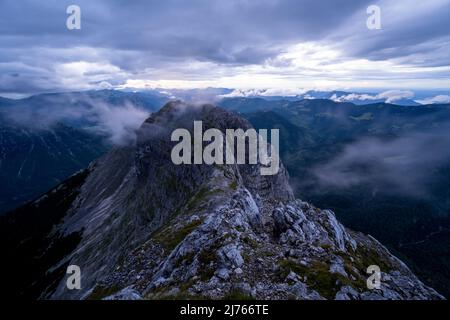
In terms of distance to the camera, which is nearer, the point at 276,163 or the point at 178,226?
the point at 178,226

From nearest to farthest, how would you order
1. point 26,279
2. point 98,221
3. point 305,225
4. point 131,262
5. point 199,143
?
point 131,262
point 305,225
point 199,143
point 98,221
point 26,279

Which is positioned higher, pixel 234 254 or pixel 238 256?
pixel 234 254

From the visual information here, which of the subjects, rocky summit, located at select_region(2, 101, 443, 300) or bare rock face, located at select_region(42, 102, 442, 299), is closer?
bare rock face, located at select_region(42, 102, 442, 299)

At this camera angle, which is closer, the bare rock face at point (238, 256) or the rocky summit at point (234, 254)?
the bare rock face at point (238, 256)

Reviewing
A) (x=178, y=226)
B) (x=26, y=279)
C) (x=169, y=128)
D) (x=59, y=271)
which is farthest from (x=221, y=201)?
(x=26, y=279)

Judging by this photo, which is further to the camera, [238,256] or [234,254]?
[234,254]

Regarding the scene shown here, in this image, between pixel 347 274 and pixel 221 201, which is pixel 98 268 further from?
pixel 347 274
